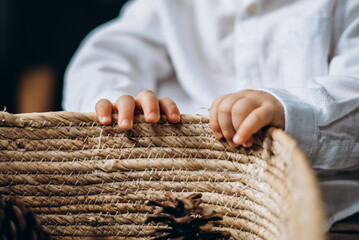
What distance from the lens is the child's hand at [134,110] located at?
1.25 ft

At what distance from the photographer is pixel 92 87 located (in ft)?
2.05

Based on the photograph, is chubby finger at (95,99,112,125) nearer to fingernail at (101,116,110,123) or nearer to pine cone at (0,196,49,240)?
fingernail at (101,116,110,123)

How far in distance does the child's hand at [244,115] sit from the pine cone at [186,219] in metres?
0.08

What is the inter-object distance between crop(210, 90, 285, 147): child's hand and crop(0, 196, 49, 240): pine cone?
21 cm

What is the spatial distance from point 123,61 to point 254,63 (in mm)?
282

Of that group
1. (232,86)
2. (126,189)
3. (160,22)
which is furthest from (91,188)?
(160,22)

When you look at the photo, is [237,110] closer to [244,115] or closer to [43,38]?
[244,115]

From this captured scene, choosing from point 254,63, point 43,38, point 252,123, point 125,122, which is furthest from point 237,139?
point 43,38

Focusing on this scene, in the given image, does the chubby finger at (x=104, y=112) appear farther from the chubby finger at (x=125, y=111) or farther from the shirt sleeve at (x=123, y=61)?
the shirt sleeve at (x=123, y=61)

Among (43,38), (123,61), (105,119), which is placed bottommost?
(105,119)

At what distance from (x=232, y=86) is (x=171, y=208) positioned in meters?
0.38

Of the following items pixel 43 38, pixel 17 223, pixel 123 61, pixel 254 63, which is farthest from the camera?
pixel 43 38

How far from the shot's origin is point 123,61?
28.1 inches

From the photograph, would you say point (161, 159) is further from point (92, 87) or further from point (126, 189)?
point (92, 87)
